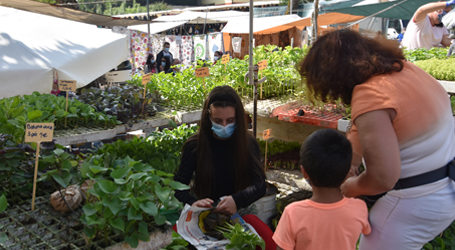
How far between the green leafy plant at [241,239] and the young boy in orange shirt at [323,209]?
34cm

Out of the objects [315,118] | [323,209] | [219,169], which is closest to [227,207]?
[219,169]

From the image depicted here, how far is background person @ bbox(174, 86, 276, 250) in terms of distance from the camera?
213cm

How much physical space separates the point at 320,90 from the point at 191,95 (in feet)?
8.29

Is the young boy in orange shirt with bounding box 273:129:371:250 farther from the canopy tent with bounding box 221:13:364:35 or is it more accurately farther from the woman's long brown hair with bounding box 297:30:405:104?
the canopy tent with bounding box 221:13:364:35

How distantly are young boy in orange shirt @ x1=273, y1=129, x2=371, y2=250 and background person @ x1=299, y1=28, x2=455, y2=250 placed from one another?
0.41 feet

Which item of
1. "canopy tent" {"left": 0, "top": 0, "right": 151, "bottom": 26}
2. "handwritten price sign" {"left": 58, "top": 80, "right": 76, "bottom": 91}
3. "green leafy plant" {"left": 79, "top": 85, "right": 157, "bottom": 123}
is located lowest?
"green leafy plant" {"left": 79, "top": 85, "right": 157, "bottom": 123}

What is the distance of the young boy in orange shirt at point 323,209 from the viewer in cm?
139

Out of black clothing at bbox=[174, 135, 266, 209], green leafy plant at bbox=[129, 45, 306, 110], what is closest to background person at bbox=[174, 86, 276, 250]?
black clothing at bbox=[174, 135, 266, 209]

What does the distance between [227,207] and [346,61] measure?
0.96 metres

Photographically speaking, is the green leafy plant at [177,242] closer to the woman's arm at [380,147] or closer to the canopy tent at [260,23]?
the woman's arm at [380,147]

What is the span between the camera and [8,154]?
1.99 m

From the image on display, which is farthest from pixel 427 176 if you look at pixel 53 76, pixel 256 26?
pixel 256 26

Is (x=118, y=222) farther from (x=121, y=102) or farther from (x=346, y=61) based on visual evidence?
(x=121, y=102)

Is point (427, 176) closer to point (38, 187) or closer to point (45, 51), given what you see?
point (38, 187)
